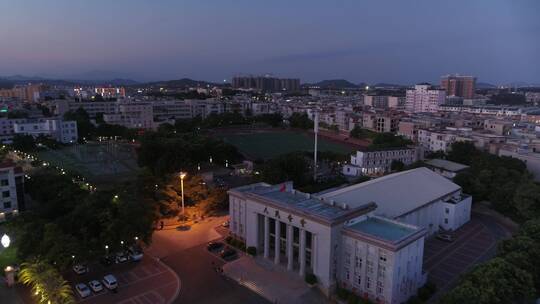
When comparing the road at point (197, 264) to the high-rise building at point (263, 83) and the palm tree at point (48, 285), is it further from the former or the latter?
the high-rise building at point (263, 83)

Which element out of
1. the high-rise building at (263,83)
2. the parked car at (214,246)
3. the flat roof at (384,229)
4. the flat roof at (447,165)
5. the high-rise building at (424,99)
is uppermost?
the high-rise building at (263,83)

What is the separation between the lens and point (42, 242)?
15812mm

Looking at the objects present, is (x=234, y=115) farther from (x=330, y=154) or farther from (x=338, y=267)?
(x=338, y=267)

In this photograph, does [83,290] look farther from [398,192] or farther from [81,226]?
[398,192]

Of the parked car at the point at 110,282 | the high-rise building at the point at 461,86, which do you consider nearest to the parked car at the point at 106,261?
the parked car at the point at 110,282

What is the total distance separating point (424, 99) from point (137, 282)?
329 feet

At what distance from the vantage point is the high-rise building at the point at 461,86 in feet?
431

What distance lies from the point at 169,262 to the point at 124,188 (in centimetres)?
571

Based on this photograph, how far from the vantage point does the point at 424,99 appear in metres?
104

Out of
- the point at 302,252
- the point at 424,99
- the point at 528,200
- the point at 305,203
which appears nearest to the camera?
the point at 302,252

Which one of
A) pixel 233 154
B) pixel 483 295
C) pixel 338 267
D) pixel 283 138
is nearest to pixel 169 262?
pixel 338 267

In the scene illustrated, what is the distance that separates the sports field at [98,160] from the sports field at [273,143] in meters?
14.7

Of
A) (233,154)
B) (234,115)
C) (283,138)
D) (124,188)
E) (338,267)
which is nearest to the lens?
(338,267)

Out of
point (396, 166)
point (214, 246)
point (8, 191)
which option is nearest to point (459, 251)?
point (214, 246)
